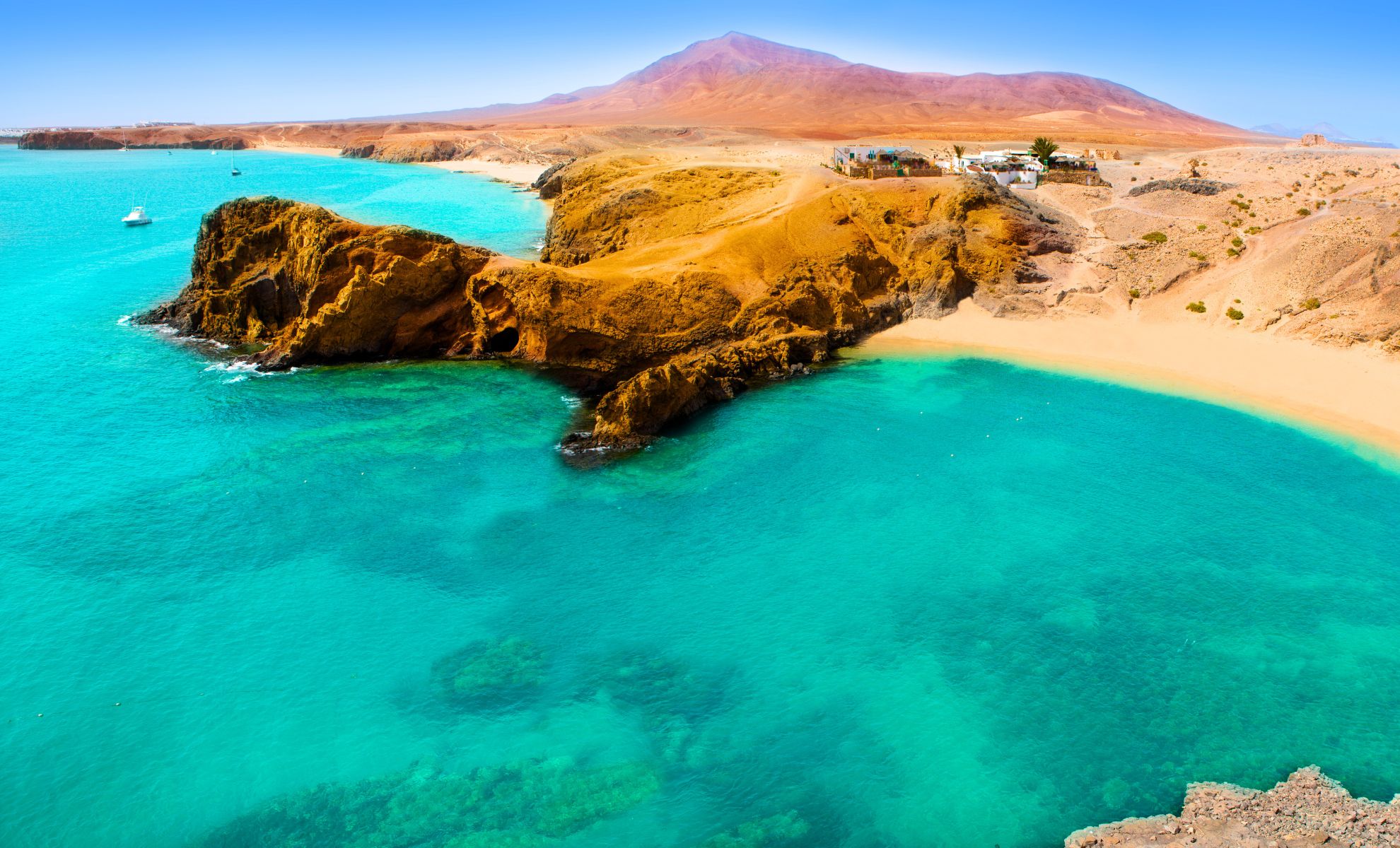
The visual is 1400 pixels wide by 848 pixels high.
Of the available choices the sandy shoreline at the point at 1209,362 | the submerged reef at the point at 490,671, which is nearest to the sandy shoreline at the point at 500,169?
the sandy shoreline at the point at 1209,362

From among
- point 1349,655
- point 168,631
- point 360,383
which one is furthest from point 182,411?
point 1349,655

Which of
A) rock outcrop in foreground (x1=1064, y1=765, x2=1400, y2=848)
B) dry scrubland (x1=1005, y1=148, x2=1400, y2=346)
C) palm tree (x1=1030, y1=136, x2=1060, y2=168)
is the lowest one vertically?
rock outcrop in foreground (x1=1064, y1=765, x2=1400, y2=848)

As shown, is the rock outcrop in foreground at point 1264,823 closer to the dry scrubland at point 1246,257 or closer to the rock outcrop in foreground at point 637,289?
the rock outcrop in foreground at point 637,289

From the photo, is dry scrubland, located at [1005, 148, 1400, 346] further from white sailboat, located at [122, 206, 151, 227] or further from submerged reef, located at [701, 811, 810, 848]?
white sailboat, located at [122, 206, 151, 227]

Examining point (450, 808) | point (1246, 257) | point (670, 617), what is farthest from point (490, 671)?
point (1246, 257)

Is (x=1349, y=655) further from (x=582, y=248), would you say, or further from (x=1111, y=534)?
(x=582, y=248)

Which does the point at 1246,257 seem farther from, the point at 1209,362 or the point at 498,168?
the point at 498,168

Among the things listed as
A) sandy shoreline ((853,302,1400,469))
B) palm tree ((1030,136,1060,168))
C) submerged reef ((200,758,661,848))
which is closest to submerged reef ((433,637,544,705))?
submerged reef ((200,758,661,848))
